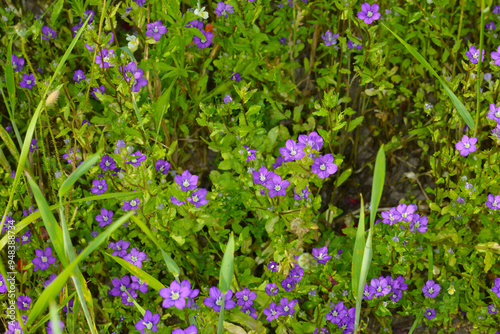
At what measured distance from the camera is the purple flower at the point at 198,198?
2212 mm

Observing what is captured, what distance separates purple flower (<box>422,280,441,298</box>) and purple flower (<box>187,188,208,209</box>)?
1317 mm

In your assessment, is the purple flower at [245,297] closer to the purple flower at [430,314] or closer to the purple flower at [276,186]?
the purple flower at [276,186]

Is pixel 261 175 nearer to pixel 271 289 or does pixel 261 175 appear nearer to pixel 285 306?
pixel 271 289

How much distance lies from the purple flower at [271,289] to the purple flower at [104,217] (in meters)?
1.02

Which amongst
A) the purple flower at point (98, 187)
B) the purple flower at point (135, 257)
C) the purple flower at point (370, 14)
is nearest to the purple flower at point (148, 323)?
the purple flower at point (135, 257)

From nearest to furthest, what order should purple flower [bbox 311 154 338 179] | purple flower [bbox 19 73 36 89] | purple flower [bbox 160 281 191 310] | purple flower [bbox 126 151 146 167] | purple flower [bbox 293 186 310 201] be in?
purple flower [bbox 160 281 191 310]
purple flower [bbox 311 154 338 179]
purple flower [bbox 126 151 146 167]
purple flower [bbox 293 186 310 201]
purple flower [bbox 19 73 36 89]

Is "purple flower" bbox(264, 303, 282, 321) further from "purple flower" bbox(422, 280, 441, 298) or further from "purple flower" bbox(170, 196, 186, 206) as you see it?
"purple flower" bbox(422, 280, 441, 298)

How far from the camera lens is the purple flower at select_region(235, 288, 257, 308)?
2227mm

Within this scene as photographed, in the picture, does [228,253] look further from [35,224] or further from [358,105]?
[358,105]

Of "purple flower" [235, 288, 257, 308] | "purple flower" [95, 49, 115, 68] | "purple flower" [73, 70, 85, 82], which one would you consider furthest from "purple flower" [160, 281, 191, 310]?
"purple flower" [73, 70, 85, 82]

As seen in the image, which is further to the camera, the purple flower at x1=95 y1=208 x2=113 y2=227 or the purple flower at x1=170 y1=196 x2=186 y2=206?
the purple flower at x1=95 y1=208 x2=113 y2=227

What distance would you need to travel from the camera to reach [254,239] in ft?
9.09

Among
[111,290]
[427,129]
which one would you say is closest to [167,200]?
[111,290]

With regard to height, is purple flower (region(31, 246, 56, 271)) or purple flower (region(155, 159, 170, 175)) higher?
purple flower (region(155, 159, 170, 175))
